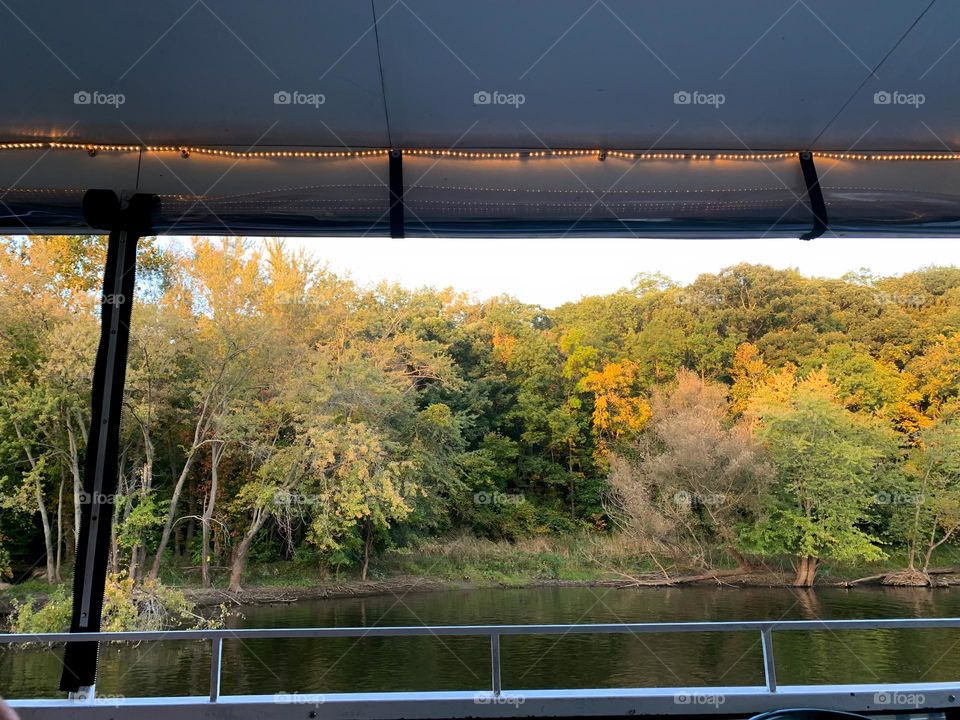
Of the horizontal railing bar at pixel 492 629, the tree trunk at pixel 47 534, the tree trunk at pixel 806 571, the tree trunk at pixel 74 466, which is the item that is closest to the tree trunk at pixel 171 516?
the tree trunk at pixel 74 466

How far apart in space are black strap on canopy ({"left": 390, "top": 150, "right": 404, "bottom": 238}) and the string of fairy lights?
3 centimetres

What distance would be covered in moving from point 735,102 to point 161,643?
870cm

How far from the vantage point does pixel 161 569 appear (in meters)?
9.65

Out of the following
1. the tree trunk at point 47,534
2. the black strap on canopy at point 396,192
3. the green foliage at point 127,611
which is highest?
the black strap on canopy at point 396,192

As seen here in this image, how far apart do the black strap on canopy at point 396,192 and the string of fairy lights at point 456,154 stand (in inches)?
1.2

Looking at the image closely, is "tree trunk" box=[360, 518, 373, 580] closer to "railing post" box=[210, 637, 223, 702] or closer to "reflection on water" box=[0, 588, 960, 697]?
"reflection on water" box=[0, 588, 960, 697]

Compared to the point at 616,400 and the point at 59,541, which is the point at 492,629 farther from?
the point at 616,400

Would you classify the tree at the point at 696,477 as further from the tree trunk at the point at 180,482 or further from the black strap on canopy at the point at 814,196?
the black strap on canopy at the point at 814,196

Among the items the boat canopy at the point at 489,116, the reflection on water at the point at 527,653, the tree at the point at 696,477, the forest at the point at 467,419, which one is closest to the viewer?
the boat canopy at the point at 489,116

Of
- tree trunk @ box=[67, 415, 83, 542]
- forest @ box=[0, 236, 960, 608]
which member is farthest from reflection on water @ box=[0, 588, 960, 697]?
tree trunk @ box=[67, 415, 83, 542]

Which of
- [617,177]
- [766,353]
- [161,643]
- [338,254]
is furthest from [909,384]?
[161,643]

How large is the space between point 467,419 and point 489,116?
8.60 m

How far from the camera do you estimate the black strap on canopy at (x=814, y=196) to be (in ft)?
8.73

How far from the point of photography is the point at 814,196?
267cm
